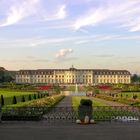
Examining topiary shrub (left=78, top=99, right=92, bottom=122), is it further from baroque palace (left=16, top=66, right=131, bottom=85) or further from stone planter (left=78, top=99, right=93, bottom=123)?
baroque palace (left=16, top=66, right=131, bottom=85)

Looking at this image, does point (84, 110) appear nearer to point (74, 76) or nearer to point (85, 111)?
point (85, 111)

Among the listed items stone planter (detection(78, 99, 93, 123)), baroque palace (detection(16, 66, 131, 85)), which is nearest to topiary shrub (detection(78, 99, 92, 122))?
stone planter (detection(78, 99, 93, 123))

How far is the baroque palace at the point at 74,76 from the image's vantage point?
159 m

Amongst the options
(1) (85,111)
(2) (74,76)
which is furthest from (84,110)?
(2) (74,76)

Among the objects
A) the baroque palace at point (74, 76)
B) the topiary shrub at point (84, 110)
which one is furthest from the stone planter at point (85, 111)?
the baroque palace at point (74, 76)

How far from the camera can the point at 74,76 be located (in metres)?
158

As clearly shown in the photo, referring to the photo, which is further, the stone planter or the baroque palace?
the baroque palace

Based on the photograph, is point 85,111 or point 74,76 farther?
point 74,76

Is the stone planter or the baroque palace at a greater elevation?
the baroque palace

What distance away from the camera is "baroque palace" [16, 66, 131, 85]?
521 ft

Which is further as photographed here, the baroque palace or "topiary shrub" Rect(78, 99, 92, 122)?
the baroque palace

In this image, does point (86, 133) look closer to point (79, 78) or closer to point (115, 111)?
point (115, 111)

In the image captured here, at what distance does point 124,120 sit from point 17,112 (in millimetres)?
4237

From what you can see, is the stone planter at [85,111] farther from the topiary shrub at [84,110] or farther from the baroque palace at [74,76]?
the baroque palace at [74,76]
